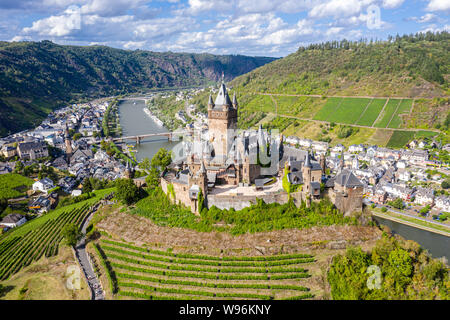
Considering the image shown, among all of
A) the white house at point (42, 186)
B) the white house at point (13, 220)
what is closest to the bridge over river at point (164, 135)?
the white house at point (42, 186)

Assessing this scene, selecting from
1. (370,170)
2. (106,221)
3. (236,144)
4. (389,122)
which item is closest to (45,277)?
(106,221)

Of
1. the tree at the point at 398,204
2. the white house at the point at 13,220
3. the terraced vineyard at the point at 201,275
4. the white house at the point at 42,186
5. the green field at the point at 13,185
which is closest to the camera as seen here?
the terraced vineyard at the point at 201,275

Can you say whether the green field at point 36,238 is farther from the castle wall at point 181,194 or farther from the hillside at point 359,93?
the hillside at point 359,93

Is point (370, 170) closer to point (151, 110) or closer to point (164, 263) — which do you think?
point (164, 263)

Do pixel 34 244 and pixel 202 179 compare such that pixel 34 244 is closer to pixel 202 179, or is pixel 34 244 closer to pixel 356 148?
pixel 202 179

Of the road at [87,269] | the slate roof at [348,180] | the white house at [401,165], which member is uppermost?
the slate roof at [348,180]

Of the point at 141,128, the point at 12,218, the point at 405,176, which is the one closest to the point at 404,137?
the point at 405,176
